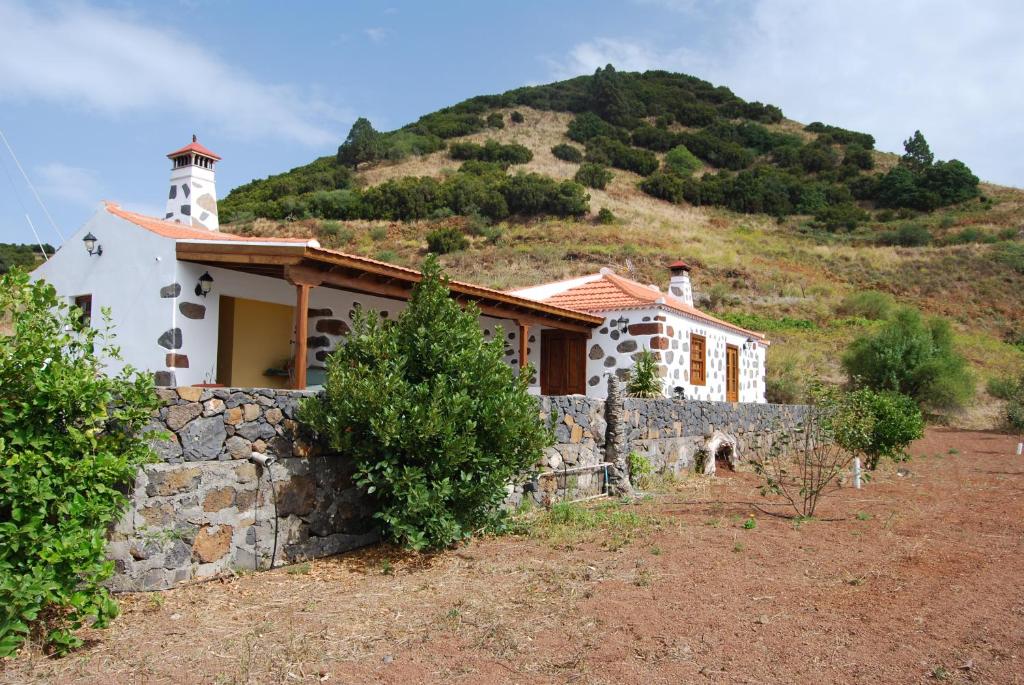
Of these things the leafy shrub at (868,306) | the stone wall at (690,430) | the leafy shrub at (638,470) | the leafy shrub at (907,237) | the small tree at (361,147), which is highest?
the small tree at (361,147)

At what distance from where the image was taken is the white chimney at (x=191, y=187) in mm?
12297

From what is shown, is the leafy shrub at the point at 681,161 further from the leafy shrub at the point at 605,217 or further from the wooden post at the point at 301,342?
the wooden post at the point at 301,342

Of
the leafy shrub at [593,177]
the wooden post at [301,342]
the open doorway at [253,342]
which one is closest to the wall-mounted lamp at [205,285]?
the open doorway at [253,342]

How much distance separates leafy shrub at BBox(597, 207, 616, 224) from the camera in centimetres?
4055

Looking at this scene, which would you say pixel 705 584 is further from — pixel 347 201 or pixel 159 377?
pixel 347 201

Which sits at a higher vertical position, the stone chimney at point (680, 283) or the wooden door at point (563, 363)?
the stone chimney at point (680, 283)

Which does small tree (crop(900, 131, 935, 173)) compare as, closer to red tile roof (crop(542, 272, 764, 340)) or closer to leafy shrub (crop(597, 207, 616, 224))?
leafy shrub (crop(597, 207, 616, 224))

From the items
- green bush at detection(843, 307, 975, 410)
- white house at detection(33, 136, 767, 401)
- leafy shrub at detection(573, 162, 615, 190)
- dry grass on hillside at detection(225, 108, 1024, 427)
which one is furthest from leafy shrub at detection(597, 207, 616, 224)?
white house at detection(33, 136, 767, 401)

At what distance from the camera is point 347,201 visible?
135 feet

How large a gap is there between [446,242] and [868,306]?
61.4 ft

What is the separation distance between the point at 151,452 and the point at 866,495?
916 centimetres

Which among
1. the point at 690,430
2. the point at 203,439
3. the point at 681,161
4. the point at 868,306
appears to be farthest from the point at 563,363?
the point at 681,161

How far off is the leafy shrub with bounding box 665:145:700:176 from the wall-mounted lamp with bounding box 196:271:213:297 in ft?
159

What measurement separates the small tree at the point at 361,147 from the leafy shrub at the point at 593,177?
1362 centimetres
